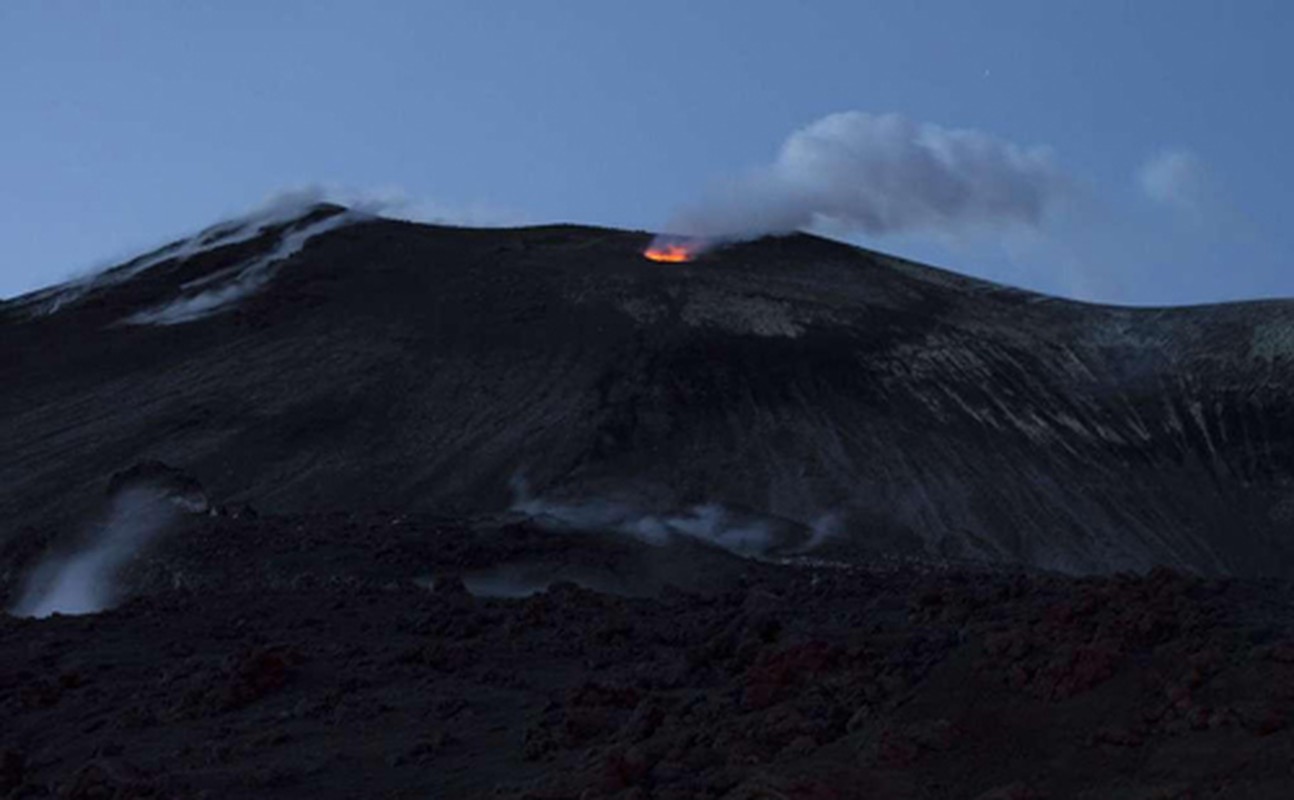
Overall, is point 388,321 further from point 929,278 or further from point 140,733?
point 140,733

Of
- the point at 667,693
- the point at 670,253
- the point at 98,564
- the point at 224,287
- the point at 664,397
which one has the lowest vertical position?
the point at 98,564

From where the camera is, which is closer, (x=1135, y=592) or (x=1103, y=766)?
(x=1103, y=766)

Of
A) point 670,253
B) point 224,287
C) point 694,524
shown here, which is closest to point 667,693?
point 694,524

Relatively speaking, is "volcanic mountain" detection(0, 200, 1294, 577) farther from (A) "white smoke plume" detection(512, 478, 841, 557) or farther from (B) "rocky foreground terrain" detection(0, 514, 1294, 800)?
(B) "rocky foreground terrain" detection(0, 514, 1294, 800)

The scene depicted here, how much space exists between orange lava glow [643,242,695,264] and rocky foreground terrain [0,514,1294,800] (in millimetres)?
40290

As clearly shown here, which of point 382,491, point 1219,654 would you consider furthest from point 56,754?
point 382,491

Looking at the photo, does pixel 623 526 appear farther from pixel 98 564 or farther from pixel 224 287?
pixel 224 287

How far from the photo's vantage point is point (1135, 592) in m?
14.4

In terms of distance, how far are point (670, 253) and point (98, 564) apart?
37296 mm

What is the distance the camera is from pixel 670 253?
2694 inches

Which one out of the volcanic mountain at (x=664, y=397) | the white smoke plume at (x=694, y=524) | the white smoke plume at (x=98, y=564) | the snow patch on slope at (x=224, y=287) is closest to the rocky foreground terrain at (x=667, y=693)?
the white smoke plume at (x=98, y=564)

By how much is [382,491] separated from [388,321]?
40.8 feet

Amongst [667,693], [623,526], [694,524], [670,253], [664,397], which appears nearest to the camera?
[667,693]

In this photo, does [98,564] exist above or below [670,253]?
below
